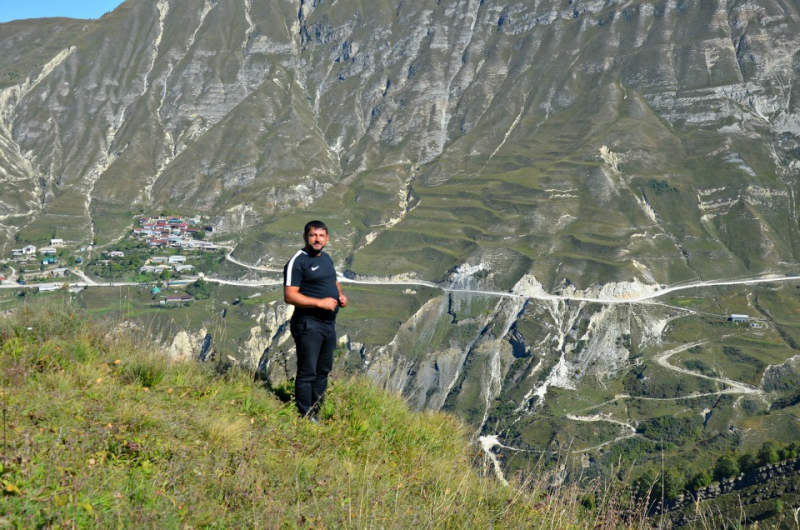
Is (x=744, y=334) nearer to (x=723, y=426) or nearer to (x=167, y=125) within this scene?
(x=723, y=426)

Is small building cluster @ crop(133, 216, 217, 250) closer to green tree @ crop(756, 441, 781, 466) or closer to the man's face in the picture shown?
green tree @ crop(756, 441, 781, 466)

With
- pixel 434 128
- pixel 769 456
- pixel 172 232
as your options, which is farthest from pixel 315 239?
pixel 434 128

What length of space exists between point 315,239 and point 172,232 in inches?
3963

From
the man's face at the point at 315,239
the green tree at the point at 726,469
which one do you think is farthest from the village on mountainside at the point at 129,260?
the man's face at the point at 315,239

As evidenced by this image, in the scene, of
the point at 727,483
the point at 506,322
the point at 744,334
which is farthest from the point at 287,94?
the point at 727,483

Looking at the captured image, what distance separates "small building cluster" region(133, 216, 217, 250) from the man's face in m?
92.3

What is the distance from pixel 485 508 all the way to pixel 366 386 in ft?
6.67

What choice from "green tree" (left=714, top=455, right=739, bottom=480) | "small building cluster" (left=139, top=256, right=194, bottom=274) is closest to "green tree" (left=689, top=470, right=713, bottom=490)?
"green tree" (left=714, top=455, right=739, bottom=480)

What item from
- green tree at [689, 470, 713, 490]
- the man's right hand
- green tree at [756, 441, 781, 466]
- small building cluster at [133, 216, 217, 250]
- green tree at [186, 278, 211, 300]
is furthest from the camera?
small building cluster at [133, 216, 217, 250]

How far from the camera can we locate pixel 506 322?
65500 millimetres

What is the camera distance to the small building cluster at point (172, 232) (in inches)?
3607

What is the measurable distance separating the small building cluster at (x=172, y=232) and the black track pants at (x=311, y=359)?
303ft

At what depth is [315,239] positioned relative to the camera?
484cm

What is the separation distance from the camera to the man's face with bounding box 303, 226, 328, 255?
4852 millimetres
